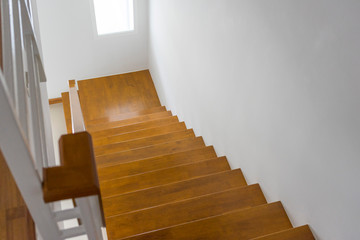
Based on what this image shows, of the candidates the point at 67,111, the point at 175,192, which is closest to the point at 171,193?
the point at 175,192

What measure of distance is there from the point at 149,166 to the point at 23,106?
233cm

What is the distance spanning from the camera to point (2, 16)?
1117mm

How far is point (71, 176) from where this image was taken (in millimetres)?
910

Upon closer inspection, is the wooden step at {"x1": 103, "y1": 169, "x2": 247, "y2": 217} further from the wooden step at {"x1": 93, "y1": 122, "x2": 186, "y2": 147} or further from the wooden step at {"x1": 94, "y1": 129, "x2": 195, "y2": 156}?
the wooden step at {"x1": 93, "y1": 122, "x2": 186, "y2": 147}

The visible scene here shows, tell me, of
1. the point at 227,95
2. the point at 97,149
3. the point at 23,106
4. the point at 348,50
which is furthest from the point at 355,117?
the point at 97,149

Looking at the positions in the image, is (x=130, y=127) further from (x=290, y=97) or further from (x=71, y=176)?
(x=71, y=176)

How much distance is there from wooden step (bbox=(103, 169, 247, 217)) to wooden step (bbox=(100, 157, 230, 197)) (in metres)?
0.23

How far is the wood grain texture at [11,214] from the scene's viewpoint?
1.17 meters

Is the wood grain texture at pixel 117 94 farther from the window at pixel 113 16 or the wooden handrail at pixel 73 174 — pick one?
the wooden handrail at pixel 73 174

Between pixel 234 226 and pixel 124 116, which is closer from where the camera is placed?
pixel 234 226

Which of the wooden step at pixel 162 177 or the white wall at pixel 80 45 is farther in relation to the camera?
the white wall at pixel 80 45

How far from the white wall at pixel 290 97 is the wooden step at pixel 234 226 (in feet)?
0.34

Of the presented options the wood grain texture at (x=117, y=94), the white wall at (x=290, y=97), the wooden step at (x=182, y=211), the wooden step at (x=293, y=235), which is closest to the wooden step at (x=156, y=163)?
the white wall at (x=290, y=97)

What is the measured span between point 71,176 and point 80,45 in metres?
5.54
